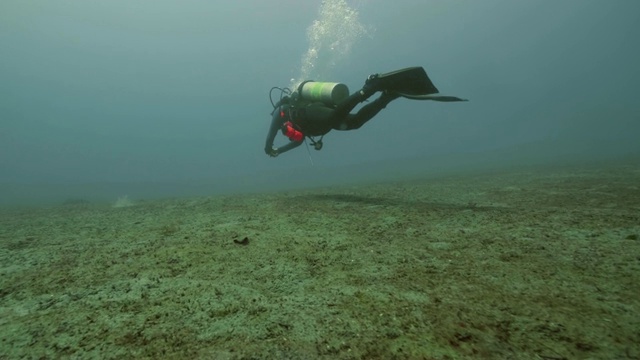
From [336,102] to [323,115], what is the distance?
388 millimetres

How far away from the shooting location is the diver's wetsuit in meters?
5.96

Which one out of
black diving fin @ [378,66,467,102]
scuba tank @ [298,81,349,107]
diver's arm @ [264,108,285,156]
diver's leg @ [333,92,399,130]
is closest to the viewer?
black diving fin @ [378,66,467,102]

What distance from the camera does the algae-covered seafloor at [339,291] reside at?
1639 mm

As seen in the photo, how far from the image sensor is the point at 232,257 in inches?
119

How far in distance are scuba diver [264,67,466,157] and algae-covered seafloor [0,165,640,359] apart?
8.32 feet

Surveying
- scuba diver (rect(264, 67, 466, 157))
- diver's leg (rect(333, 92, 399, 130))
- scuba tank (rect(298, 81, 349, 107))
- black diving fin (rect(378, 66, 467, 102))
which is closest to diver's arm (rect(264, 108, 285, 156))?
scuba diver (rect(264, 67, 466, 157))

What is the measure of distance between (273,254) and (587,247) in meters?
2.84

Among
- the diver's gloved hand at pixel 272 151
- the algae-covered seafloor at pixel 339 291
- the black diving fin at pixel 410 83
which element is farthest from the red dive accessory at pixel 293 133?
the algae-covered seafloor at pixel 339 291

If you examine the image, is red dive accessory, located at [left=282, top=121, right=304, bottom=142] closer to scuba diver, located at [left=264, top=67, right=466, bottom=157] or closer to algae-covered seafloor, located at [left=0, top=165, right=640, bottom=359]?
scuba diver, located at [left=264, top=67, right=466, bottom=157]

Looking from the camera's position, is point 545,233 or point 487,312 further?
point 545,233

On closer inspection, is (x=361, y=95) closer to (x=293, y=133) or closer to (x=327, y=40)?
(x=293, y=133)

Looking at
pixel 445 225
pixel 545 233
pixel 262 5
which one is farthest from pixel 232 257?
pixel 262 5

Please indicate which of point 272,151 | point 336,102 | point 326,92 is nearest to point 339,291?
point 336,102

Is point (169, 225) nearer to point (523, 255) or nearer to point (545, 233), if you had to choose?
point (523, 255)
